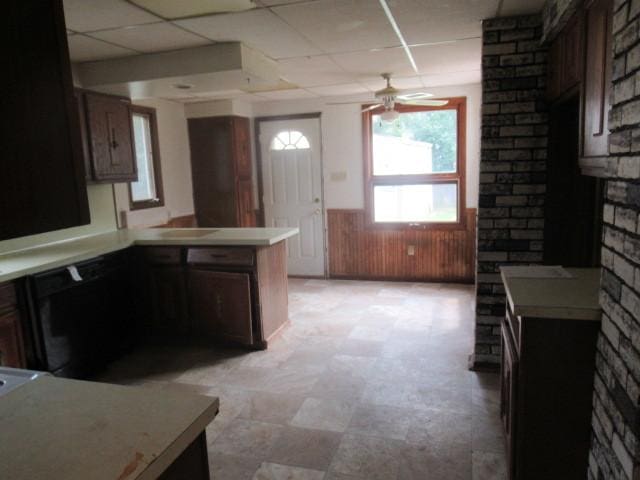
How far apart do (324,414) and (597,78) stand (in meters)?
2.13

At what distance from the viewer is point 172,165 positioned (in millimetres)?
5215

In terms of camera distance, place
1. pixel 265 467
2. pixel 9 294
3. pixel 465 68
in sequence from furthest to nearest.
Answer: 1. pixel 465 68
2. pixel 9 294
3. pixel 265 467

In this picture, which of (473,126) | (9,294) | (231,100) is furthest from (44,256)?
(473,126)

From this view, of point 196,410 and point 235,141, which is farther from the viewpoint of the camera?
point 235,141

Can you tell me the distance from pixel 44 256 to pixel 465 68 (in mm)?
3816

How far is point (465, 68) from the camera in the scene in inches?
167

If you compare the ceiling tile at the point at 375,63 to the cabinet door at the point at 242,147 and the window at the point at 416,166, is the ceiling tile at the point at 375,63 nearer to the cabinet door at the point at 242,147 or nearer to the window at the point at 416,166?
the window at the point at 416,166

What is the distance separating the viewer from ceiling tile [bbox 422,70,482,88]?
4493 millimetres

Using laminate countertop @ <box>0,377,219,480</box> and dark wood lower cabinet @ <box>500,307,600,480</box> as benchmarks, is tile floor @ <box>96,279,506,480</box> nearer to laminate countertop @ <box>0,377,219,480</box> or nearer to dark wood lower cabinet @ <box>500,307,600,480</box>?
dark wood lower cabinet @ <box>500,307,600,480</box>

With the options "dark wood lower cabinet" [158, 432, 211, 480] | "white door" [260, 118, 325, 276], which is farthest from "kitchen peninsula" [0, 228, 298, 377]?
"dark wood lower cabinet" [158, 432, 211, 480]

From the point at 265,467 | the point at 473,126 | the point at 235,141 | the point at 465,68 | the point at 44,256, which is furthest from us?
the point at 235,141

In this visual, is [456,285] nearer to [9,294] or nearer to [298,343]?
[298,343]

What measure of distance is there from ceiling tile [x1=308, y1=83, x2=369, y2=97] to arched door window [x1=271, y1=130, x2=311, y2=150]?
60 cm

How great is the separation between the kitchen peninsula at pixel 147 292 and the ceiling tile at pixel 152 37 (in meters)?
1.39
